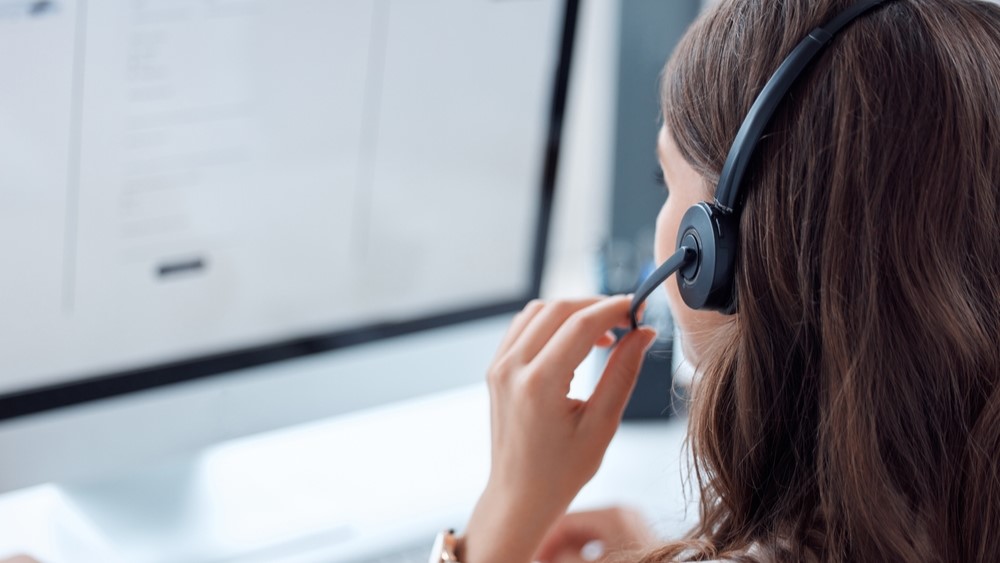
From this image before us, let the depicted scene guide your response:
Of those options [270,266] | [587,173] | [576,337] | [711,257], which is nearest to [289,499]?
[270,266]

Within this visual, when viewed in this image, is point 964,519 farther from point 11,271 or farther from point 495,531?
point 11,271

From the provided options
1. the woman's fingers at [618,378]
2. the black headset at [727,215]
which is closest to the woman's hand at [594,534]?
the woman's fingers at [618,378]

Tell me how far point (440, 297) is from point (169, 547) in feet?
0.94

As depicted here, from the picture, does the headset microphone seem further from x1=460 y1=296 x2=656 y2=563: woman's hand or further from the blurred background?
the blurred background

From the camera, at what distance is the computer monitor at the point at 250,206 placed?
0.61 metres

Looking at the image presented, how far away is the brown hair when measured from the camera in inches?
18.2

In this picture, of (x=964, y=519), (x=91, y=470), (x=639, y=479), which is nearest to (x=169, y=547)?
(x=91, y=470)

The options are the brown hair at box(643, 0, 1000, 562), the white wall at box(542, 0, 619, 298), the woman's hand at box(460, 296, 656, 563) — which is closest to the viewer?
the brown hair at box(643, 0, 1000, 562)

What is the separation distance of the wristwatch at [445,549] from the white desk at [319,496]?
0.12m

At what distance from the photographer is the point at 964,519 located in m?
0.51

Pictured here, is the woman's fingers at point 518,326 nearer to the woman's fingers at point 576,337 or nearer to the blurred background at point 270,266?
the woman's fingers at point 576,337

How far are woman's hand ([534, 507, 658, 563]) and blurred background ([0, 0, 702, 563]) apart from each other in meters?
0.03

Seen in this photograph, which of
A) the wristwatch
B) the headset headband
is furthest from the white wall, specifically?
the headset headband

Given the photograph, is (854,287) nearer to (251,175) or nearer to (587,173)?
(251,175)
